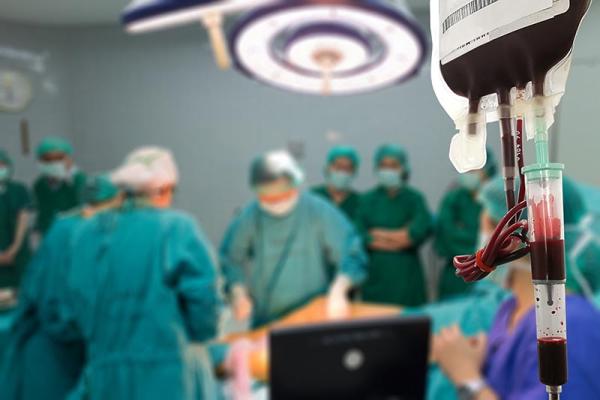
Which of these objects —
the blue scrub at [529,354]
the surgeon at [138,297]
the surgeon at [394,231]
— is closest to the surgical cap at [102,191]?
the surgeon at [138,297]

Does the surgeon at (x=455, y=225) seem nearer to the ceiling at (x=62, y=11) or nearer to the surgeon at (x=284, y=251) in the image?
the surgeon at (x=284, y=251)

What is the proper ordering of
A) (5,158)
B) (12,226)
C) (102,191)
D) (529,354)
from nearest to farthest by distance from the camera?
(529,354)
(102,191)
(5,158)
(12,226)

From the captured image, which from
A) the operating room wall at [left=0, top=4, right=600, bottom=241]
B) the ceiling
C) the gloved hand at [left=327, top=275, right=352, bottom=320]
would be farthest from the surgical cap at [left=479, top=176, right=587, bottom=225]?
the operating room wall at [left=0, top=4, right=600, bottom=241]

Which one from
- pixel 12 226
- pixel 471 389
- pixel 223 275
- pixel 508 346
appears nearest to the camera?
pixel 508 346

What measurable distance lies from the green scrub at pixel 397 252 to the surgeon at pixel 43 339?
62.0 inches

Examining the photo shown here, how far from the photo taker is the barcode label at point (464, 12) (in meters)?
0.19

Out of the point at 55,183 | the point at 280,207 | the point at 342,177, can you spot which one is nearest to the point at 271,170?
the point at 280,207

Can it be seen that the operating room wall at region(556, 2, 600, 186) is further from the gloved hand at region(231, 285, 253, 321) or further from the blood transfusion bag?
the gloved hand at region(231, 285, 253, 321)

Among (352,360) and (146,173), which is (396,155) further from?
(352,360)

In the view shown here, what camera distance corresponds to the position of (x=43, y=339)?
1581mm

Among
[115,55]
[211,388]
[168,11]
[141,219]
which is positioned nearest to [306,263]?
[211,388]

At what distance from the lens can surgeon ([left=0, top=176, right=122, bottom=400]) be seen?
1532 mm

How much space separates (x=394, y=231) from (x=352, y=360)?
1.80m

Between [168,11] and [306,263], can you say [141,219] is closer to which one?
[168,11]
